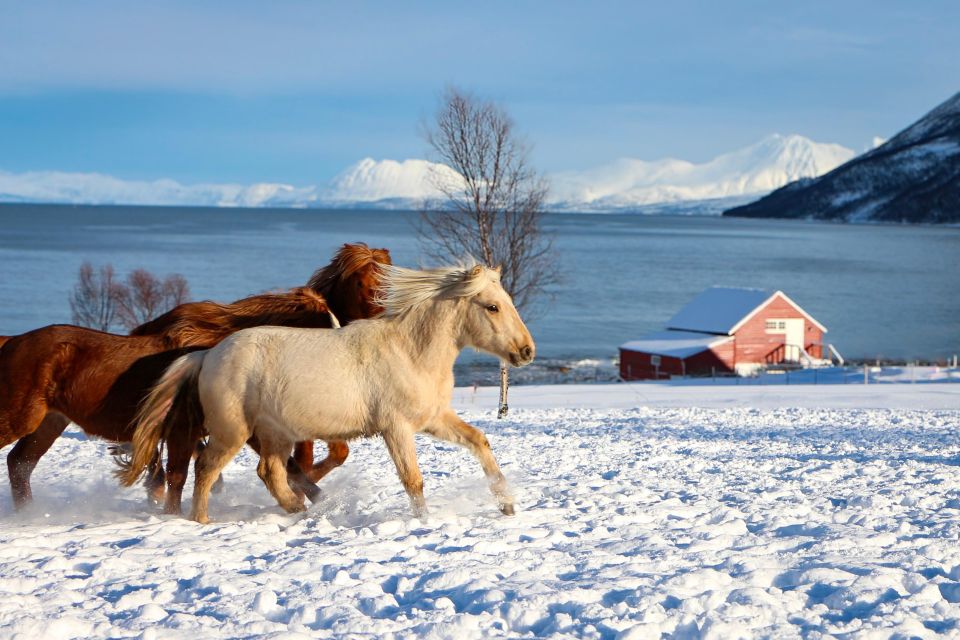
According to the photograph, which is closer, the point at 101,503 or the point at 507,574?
the point at 507,574

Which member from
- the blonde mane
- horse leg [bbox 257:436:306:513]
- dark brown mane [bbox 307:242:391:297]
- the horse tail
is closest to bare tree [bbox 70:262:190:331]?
dark brown mane [bbox 307:242:391:297]

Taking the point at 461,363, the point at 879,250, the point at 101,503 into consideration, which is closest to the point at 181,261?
the point at 461,363

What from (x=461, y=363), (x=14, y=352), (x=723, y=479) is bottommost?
(x=461, y=363)

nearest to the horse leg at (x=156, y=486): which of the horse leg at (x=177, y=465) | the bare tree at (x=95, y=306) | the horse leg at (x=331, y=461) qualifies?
the horse leg at (x=177, y=465)

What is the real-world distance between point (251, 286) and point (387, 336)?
75.2 metres

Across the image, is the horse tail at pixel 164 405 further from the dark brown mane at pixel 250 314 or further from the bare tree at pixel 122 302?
the bare tree at pixel 122 302

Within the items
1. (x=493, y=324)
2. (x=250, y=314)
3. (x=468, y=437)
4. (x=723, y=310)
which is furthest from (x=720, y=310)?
(x=493, y=324)

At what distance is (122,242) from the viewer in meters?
144

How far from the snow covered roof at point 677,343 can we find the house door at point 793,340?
140 inches

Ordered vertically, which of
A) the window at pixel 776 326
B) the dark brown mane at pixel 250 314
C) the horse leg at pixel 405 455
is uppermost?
the dark brown mane at pixel 250 314

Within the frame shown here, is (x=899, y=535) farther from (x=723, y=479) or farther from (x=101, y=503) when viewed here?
(x=101, y=503)

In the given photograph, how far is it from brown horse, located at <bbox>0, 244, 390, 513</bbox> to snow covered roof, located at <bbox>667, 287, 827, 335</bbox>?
39.7 metres

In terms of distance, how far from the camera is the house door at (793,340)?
45562 mm

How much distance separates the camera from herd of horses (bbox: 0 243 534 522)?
5695mm
